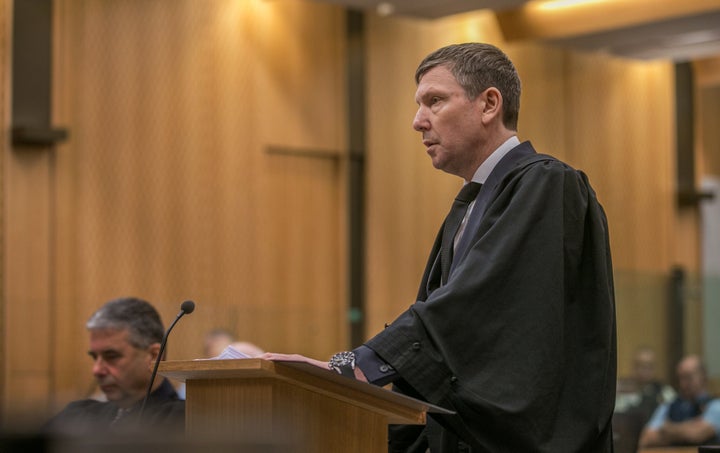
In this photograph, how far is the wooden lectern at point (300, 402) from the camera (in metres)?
2.45

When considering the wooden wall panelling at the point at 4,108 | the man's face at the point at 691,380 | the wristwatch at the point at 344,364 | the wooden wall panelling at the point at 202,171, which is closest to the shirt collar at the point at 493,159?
the wristwatch at the point at 344,364

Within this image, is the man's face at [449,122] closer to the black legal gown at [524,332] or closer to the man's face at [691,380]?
the black legal gown at [524,332]

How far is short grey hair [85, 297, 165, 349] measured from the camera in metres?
4.76

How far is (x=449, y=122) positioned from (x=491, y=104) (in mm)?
126

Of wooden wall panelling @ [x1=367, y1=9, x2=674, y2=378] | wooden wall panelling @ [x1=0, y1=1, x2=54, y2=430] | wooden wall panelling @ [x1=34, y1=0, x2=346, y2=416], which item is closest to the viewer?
wooden wall panelling @ [x1=0, y1=1, x2=54, y2=430]

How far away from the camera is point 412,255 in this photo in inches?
535

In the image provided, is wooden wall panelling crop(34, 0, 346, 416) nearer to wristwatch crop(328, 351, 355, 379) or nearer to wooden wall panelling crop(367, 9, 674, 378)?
wooden wall panelling crop(367, 9, 674, 378)

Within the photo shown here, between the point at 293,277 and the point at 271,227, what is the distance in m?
0.61

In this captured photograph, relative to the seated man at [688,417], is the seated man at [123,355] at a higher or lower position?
higher

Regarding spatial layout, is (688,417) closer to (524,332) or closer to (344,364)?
(524,332)

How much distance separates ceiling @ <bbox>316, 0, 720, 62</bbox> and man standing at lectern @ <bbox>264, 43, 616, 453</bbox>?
31.8 ft

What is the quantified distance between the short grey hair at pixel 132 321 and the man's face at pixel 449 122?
1.97m

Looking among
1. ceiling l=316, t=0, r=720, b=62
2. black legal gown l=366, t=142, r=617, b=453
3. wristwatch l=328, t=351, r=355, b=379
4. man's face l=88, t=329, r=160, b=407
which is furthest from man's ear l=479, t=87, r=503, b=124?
ceiling l=316, t=0, r=720, b=62

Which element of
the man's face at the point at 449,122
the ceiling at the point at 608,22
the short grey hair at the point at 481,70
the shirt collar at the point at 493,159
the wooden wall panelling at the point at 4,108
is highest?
the ceiling at the point at 608,22
